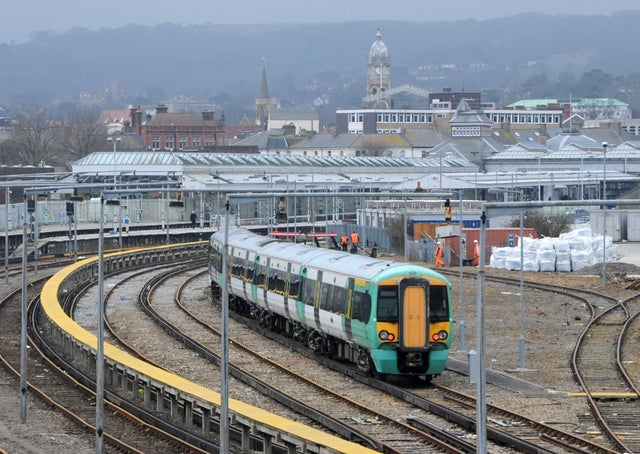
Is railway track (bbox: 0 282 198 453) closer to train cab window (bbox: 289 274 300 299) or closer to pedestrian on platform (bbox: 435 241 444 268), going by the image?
train cab window (bbox: 289 274 300 299)

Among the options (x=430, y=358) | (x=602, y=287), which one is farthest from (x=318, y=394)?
(x=602, y=287)

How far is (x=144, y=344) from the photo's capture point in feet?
151

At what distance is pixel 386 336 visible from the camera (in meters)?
35.0

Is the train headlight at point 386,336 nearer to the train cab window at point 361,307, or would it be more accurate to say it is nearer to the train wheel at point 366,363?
the train cab window at point 361,307

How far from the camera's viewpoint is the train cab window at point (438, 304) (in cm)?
3516

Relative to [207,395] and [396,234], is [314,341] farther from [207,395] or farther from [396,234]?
[396,234]

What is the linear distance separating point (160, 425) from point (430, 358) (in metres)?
6.95

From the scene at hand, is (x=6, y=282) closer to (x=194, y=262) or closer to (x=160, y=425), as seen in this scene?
(x=194, y=262)

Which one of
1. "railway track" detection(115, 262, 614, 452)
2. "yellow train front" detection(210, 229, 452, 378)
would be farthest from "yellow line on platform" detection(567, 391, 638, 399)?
"yellow train front" detection(210, 229, 452, 378)

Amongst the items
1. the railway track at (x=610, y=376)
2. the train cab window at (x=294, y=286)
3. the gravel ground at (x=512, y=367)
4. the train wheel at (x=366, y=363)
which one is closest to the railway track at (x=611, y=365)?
the railway track at (x=610, y=376)

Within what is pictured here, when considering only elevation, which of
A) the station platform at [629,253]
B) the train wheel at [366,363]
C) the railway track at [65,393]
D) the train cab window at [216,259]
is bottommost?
the station platform at [629,253]

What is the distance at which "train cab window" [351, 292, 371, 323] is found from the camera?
3559cm

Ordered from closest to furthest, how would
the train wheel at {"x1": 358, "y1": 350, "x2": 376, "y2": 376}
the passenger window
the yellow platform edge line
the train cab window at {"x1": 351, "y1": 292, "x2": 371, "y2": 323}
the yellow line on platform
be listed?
the yellow platform edge line, the yellow line on platform, the train cab window at {"x1": 351, "y1": 292, "x2": 371, "y2": 323}, the train wheel at {"x1": 358, "y1": 350, "x2": 376, "y2": 376}, the passenger window

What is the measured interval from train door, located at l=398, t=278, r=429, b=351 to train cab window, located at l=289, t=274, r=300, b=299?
7.74 metres
